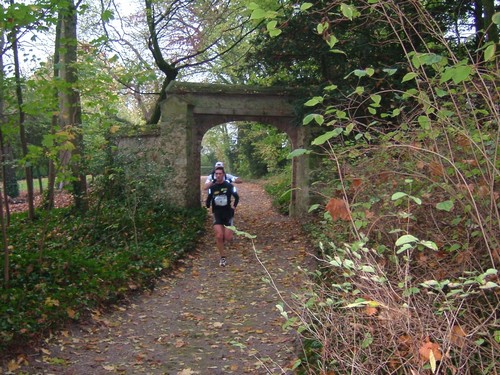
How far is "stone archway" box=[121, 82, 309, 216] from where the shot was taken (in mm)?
14656

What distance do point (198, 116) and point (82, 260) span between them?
7377 millimetres

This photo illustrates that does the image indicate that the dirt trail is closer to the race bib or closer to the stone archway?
the race bib

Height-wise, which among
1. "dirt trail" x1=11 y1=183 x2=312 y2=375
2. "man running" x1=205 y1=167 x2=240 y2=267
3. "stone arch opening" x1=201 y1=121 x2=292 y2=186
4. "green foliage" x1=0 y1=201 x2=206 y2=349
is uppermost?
"stone arch opening" x1=201 y1=121 x2=292 y2=186

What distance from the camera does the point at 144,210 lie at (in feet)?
44.8

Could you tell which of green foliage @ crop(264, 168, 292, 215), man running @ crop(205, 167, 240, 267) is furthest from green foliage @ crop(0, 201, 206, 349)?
green foliage @ crop(264, 168, 292, 215)

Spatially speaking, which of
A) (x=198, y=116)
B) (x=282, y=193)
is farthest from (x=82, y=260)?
(x=282, y=193)

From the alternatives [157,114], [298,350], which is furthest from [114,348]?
[157,114]

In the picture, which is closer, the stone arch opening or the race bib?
the race bib

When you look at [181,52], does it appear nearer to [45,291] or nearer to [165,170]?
[165,170]

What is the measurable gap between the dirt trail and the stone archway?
450 cm

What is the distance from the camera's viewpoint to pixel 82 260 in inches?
340

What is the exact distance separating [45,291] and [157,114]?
38.1ft

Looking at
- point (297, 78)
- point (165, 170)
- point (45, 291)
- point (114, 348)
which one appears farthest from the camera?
point (297, 78)

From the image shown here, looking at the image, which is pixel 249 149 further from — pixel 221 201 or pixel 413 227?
pixel 413 227
